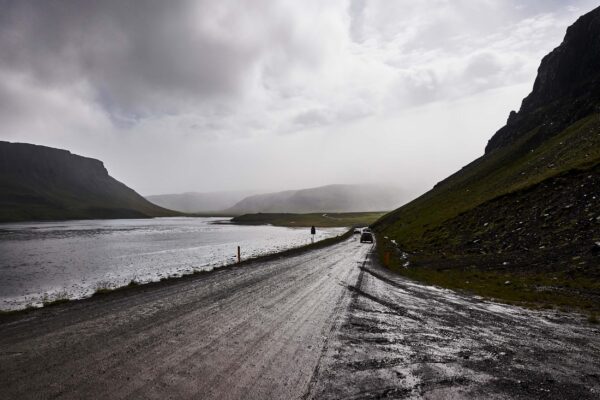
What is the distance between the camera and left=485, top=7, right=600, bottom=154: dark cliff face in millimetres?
66500

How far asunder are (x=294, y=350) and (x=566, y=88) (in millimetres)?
105549

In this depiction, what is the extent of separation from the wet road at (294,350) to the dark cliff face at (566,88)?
2627 inches

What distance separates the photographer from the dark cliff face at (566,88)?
66.5 m

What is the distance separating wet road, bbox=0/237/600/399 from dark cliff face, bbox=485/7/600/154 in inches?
2627

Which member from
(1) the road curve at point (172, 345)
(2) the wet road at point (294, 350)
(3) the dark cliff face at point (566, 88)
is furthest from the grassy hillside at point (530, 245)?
(3) the dark cliff face at point (566, 88)

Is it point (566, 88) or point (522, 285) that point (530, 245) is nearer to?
point (522, 285)

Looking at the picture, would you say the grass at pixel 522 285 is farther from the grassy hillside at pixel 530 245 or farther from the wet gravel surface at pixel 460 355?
the wet gravel surface at pixel 460 355

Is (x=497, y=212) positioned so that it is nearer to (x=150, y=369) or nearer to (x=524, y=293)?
(x=524, y=293)

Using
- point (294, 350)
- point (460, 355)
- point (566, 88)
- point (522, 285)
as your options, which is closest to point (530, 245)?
point (522, 285)

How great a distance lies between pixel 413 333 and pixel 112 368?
28.5ft

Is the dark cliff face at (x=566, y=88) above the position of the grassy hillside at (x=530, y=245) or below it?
above

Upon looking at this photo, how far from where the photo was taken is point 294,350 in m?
9.41

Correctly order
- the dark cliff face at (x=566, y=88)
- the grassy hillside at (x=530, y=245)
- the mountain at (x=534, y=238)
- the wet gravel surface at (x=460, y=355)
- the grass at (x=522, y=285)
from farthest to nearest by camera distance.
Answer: the dark cliff face at (x=566, y=88) → the mountain at (x=534, y=238) → the grassy hillside at (x=530, y=245) → the grass at (x=522, y=285) → the wet gravel surface at (x=460, y=355)

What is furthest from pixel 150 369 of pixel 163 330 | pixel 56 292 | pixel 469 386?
pixel 56 292
